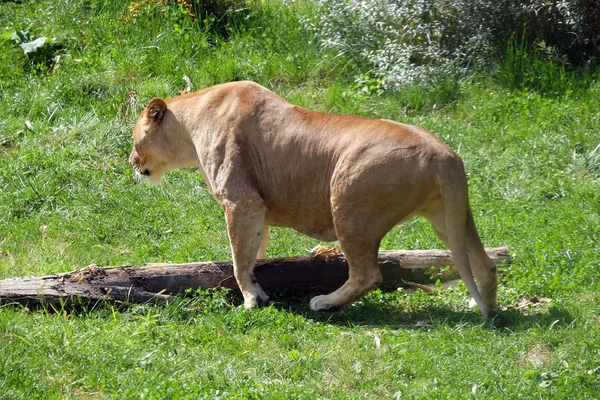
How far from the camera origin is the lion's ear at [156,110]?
7.81m

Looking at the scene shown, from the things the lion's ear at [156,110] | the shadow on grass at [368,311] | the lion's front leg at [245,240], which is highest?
the lion's ear at [156,110]

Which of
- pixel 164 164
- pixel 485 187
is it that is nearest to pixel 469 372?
pixel 164 164

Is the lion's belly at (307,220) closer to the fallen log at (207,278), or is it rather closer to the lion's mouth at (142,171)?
the fallen log at (207,278)

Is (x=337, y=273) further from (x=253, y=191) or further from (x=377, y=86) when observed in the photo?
(x=377, y=86)

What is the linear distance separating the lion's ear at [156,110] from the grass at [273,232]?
4.19 feet

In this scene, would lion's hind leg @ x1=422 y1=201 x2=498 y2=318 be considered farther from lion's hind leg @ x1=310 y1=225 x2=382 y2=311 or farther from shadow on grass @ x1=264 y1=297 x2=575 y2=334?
lion's hind leg @ x1=310 y1=225 x2=382 y2=311

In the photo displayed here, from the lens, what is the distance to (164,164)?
8055 mm

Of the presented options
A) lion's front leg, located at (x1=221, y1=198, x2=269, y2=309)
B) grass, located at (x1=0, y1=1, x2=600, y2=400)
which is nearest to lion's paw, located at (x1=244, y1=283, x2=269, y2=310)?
lion's front leg, located at (x1=221, y1=198, x2=269, y2=309)

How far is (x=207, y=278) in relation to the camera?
7.38m

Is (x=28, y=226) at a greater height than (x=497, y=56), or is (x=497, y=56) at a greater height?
(x=497, y=56)

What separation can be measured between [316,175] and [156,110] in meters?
1.54

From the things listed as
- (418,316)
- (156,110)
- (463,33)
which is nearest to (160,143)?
(156,110)

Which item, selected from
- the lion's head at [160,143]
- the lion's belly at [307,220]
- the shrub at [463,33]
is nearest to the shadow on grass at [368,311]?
the lion's belly at [307,220]

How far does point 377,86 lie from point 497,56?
4.88ft
